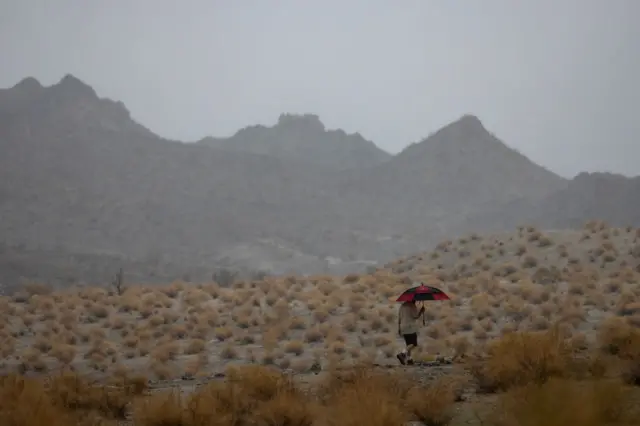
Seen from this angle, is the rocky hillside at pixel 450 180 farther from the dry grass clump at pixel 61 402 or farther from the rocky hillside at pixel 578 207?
the dry grass clump at pixel 61 402

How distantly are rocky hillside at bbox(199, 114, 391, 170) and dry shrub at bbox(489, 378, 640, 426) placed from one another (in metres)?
130

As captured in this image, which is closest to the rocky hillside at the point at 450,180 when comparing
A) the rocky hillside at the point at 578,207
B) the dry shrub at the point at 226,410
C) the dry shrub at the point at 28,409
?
the rocky hillside at the point at 578,207

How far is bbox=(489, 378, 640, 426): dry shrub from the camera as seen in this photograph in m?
6.04

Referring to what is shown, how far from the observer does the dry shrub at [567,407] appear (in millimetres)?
6035

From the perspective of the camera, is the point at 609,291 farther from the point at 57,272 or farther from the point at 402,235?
the point at 402,235

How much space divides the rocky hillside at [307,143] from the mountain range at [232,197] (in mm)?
11922

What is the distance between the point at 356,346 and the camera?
22.3 meters

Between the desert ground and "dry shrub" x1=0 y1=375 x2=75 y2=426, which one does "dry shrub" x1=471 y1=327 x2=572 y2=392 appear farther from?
"dry shrub" x1=0 y1=375 x2=75 y2=426

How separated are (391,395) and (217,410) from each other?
7.77ft

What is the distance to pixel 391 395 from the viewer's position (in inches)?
358

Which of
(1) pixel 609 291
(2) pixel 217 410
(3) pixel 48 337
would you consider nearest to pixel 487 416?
(2) pixel 217 410

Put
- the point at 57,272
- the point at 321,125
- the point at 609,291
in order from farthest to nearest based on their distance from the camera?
the point at 321,125, the point at 57,272, the point at 609,291

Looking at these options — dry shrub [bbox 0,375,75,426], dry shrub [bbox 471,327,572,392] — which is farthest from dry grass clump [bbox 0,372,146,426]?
dry shrub [bbox 471,327,572,392]

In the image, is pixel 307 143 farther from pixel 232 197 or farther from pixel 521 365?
pixel 521 365
